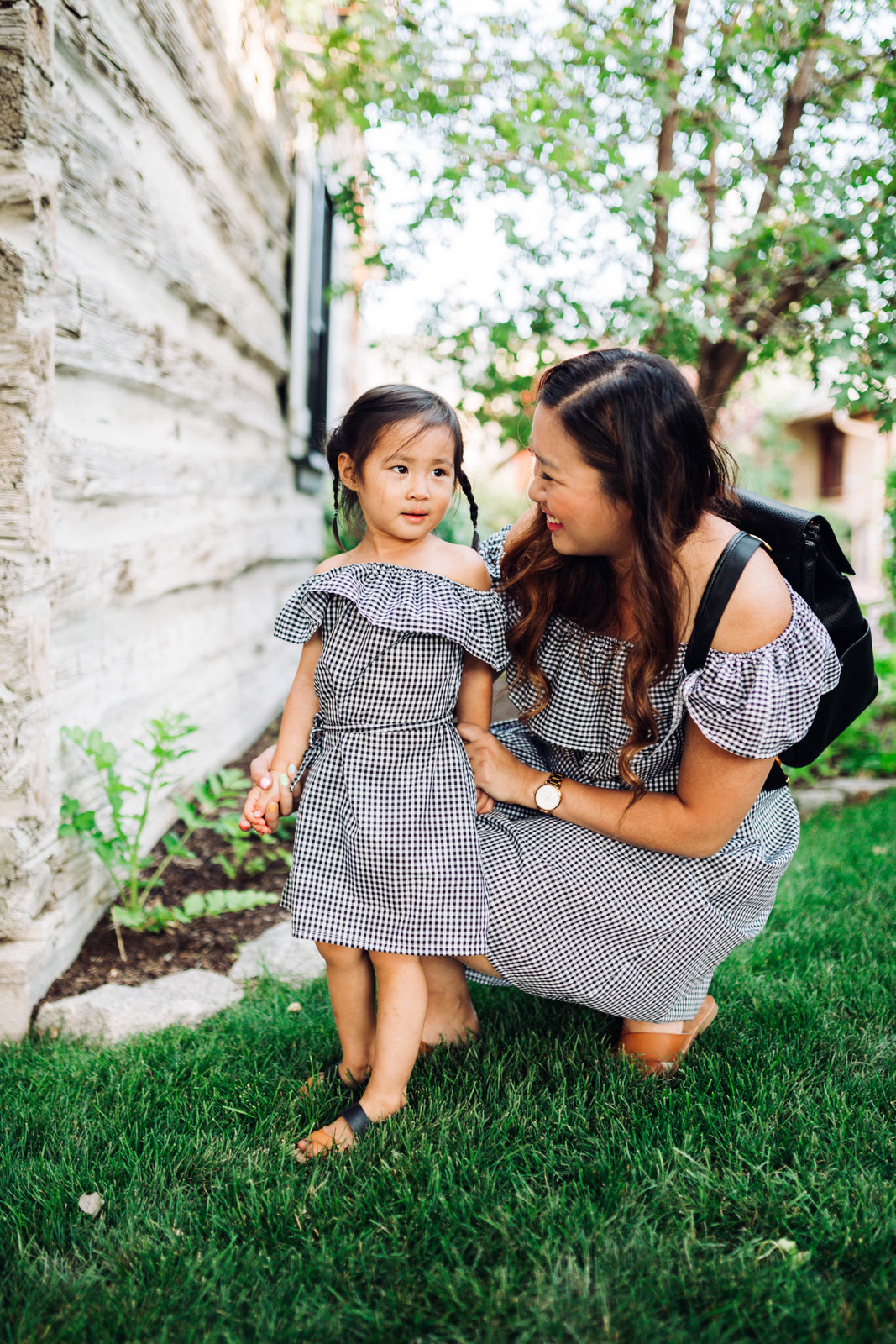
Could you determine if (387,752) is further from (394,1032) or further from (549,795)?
(394,1032)

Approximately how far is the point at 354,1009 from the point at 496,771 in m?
0.54

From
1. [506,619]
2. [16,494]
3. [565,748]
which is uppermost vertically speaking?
[16,494]

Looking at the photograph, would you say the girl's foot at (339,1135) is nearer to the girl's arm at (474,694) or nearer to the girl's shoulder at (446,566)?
the girl's arm at (474,694)

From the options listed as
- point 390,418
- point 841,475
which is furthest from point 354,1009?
point 841,475

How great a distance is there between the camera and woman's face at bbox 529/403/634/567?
169 centimetres

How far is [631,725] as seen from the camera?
182 cm

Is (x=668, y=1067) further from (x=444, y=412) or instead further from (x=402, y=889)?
(x=444, y=412)

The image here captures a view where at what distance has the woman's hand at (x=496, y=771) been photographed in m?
1.93

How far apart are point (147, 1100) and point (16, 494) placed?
4.04 feet

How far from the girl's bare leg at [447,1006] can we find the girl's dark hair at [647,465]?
0.57 m

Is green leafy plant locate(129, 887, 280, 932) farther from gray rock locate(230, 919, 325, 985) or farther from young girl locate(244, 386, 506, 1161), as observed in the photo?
young girl locate(244, 386, 506, 1161)

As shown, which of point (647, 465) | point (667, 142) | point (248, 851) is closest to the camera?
point (647, 465)

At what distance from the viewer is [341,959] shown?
182 centimetres

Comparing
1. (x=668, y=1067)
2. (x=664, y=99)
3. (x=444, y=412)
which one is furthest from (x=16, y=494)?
(x=664, y=99)
